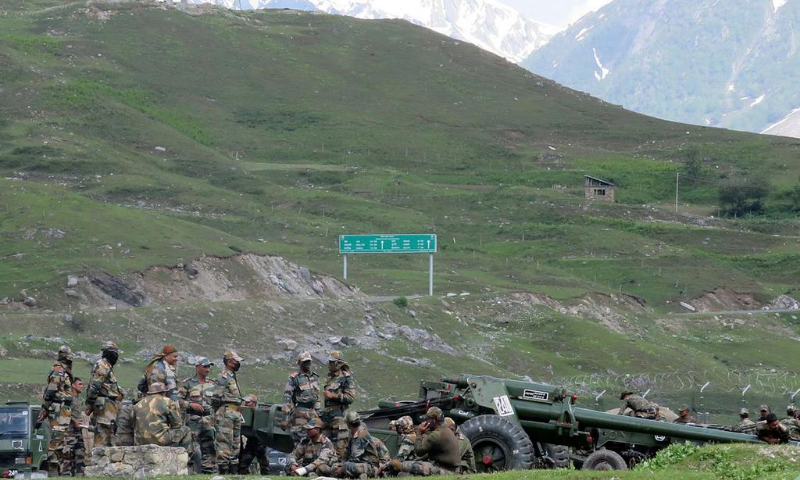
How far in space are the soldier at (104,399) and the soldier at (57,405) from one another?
1.32 metres

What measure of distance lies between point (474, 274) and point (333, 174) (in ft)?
129

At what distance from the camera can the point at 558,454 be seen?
31.5 m

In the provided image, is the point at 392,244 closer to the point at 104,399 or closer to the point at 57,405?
the point at 57,405

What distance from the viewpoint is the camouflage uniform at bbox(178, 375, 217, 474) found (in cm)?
2797

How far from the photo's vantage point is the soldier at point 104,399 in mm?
27609

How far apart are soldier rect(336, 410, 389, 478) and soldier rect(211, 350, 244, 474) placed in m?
3.17

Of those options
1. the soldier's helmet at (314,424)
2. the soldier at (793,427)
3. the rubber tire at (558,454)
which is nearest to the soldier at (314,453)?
the soldier's helmet at (314,424)

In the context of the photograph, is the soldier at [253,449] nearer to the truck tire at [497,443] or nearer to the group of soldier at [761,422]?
the truck tire at [497,443]

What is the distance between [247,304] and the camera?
67125mm

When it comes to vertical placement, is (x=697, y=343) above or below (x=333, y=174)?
below

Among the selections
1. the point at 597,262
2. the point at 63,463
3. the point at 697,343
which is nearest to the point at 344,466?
the point at 63,463

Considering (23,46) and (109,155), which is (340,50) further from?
(109,155)

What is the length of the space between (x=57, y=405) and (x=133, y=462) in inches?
212

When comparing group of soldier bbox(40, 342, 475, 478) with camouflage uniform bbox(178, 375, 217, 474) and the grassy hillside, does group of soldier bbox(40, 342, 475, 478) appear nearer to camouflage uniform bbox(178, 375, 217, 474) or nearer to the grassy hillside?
camouflage uniform bbox(178, 375, 217, 474)
